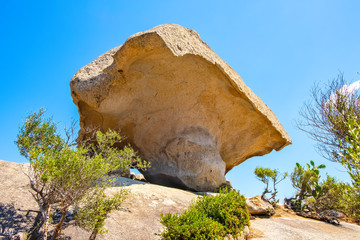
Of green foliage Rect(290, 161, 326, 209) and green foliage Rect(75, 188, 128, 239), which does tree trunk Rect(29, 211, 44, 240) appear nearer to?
green foliage Rect(75, 188, 128, 239)

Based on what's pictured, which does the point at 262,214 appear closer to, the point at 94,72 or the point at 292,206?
the point at 292,206

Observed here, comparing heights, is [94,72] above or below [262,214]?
above

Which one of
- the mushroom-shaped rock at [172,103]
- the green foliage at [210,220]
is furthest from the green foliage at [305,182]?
the green foliage at [210,220]

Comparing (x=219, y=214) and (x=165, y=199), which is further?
(x=165, y=199)

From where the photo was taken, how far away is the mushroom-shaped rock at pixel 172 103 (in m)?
8.33

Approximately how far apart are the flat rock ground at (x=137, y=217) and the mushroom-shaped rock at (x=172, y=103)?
6.49 ft

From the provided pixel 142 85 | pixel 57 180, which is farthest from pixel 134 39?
pixel 57 180

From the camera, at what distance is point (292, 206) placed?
479 inches

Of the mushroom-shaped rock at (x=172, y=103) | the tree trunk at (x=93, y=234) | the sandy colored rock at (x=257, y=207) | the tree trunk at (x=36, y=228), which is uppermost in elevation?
the mushroom-shaped rock at (x=172, y=103)

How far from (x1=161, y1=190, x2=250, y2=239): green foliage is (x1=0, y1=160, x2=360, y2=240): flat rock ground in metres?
0.57

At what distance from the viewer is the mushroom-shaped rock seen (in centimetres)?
A: 833

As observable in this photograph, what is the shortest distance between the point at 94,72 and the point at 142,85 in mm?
1711

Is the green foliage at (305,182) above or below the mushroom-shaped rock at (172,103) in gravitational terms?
below

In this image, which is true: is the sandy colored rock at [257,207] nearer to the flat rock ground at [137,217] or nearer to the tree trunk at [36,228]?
the flat rock ground at [137,217]
